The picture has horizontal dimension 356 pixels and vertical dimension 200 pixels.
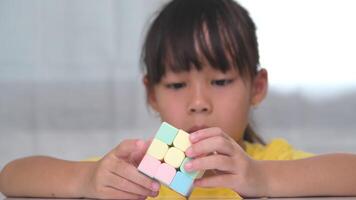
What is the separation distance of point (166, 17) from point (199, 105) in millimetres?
242

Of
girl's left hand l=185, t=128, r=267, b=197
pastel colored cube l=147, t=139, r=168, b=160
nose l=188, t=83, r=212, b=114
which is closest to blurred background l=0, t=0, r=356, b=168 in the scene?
nose l=188, t=83, r=212, b=114

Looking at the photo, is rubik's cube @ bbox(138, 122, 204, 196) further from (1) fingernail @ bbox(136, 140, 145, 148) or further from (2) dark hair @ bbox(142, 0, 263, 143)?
(2) dark hair @ bbox(142, 0, 263, 143)

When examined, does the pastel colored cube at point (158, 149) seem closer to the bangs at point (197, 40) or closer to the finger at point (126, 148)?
the finger at point (126, 148)

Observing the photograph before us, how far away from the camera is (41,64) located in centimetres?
167

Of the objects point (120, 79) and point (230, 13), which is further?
point (120, 79)

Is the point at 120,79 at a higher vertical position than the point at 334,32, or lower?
lower

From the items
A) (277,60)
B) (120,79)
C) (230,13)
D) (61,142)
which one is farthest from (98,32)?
(230,13)

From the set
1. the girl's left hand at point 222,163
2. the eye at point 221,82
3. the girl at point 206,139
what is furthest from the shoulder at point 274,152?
the girl's left hand at point 222,163

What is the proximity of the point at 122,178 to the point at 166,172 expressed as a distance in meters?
0.10

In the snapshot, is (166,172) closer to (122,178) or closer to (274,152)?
(122,178)

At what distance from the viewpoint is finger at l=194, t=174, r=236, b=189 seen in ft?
2.25

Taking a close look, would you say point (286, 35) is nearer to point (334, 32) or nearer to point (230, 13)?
point (334, 32)

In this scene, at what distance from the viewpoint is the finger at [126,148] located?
72 centimetres

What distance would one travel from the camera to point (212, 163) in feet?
2.19
